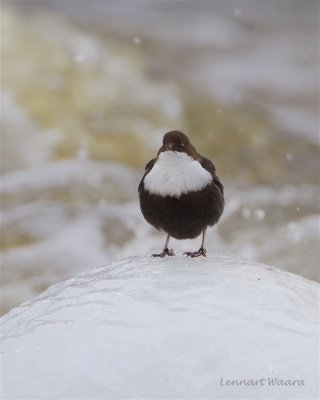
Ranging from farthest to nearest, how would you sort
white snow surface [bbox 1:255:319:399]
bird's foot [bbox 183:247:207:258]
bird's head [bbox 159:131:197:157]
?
bird's foot [bbox 183:247:207:258] → bird's head [bbox 159:131:197:157] → white snow surface [bbox 1:255:319:399]

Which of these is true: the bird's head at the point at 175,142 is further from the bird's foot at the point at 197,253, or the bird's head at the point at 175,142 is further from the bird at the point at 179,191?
the bird's foot at the point at 197,253

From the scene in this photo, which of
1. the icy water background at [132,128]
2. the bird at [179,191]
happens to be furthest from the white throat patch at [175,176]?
the icy water background at [132,128]

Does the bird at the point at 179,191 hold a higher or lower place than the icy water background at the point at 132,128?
lower

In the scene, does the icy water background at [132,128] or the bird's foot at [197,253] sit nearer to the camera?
the bird's foot at [197,253]

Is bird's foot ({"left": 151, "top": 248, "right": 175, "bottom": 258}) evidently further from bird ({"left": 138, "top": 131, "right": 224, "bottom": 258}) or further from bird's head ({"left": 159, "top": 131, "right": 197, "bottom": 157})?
bird's head ({"left": 159, "top": 131, "right": 197, "bottom": 157})

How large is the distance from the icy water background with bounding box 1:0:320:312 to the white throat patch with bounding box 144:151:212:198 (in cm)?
434

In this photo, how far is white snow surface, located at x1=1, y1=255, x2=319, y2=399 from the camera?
2115mm

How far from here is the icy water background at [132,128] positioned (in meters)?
8.12

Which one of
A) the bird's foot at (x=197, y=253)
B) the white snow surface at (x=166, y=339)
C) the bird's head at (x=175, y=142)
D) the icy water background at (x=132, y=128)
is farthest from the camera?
the icy water background at (x=132, y=128)

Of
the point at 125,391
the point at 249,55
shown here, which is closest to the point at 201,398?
the point at 125,391

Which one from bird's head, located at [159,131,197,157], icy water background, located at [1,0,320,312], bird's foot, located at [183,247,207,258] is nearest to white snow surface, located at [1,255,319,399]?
bird's foot, located at [183,247,207,258]

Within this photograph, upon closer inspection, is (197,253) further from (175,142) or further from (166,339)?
(166,339)

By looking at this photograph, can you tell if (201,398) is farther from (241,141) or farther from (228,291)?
(241,141)

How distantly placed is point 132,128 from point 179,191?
6.51 m
